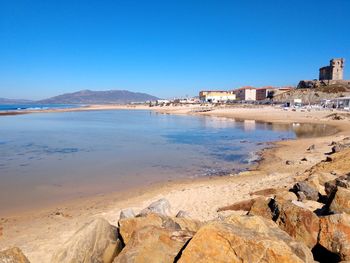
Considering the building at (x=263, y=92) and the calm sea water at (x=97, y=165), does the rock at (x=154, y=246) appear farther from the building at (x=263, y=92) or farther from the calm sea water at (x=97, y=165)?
the building at (x=263, y=92)

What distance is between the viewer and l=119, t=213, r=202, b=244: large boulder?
498 cm

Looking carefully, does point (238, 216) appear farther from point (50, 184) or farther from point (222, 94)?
point (222, 94)

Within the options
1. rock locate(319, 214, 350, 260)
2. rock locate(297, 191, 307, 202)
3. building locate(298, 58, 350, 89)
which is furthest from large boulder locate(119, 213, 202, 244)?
building locate(298, 58, 350, 89)

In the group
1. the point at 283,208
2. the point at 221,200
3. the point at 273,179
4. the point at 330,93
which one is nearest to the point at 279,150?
the point at 273,179

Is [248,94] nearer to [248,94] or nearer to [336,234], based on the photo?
[248,94]

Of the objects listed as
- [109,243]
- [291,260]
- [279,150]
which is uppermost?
[291,260]

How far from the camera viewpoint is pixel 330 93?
307ft

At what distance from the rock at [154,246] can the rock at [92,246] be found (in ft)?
1.50

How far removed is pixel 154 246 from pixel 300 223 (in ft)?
7.65

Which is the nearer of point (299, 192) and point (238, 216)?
point (238, 216)

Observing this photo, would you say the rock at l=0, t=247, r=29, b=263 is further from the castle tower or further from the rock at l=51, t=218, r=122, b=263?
the castle tower

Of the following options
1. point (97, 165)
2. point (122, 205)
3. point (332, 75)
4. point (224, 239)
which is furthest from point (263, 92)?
point (224, 239)

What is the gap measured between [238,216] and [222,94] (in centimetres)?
15630

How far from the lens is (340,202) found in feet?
18.3
